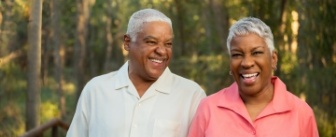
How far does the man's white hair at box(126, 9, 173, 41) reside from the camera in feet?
9.69

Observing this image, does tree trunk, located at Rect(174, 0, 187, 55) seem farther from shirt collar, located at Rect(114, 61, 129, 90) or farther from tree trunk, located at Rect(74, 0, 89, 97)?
shirt collar, located at Rect(114, 61, 129, 90)

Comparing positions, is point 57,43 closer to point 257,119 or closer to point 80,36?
point 80,36

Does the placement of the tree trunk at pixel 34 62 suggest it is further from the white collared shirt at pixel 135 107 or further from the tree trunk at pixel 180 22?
the tree trunk at pixel 180 22

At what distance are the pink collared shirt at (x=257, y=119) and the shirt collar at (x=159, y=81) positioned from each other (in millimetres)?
267

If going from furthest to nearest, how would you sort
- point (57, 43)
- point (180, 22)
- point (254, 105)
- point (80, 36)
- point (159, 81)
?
point (180, 22) → point (57, 43) → point (80, 36) → point (159, 81) → point (254, 105)

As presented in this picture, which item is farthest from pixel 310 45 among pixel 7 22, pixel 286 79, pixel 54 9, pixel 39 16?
pixel 54 9

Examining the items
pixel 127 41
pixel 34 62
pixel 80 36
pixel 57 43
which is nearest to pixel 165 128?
pixel 127 41

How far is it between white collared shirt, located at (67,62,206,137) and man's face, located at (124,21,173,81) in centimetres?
11

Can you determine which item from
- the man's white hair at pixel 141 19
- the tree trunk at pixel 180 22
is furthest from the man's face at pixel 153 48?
the tree trunk at pixel 180 22

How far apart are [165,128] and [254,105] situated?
424 millimetres

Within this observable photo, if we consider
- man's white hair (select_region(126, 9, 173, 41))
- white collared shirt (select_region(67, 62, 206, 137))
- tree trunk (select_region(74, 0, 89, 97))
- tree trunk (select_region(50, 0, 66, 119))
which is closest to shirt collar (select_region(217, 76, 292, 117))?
white collared shirt (select_region(67, 62, 206, 137))

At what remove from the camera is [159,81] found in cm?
304

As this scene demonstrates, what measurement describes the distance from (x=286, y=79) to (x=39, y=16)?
12.4 feet

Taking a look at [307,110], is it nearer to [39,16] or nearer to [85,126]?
[85,126]
